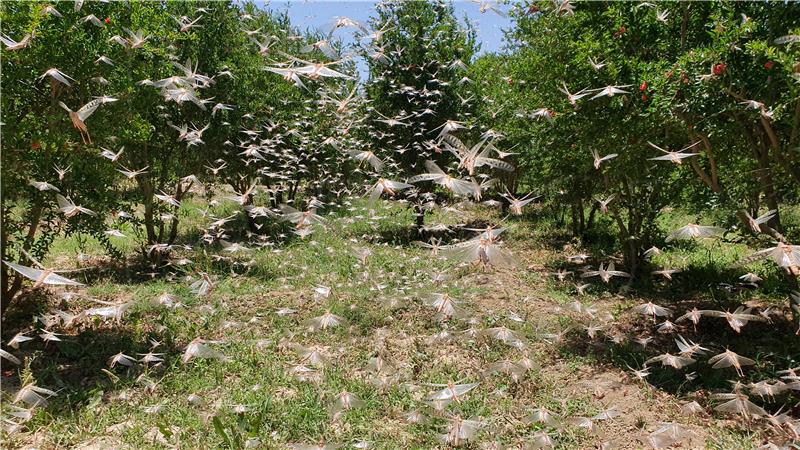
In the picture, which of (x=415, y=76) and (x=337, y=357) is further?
(x=415, y=76)

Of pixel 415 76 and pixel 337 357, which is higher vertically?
pixel 415 76

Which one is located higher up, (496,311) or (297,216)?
(297,216)

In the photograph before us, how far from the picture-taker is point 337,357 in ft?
24.1

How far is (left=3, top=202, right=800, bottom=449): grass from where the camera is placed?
5.56 metres

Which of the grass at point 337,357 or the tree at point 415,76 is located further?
the tree at point 415,76

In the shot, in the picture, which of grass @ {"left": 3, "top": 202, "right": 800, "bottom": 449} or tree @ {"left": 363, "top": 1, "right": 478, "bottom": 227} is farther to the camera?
tree @ {"left": 363, "top": 1, "right": 478, "bottom": 227}

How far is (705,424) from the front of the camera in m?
5.66

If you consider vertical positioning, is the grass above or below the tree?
below

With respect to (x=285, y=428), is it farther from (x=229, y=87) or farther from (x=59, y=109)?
(x=229, y=87)

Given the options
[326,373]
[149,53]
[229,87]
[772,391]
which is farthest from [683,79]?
[229,87]

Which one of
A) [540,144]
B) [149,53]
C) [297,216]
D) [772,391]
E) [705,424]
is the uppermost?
[149,53]

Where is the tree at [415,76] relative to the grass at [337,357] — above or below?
above

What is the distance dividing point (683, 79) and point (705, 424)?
3.77 meters

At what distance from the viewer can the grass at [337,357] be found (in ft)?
18.2
